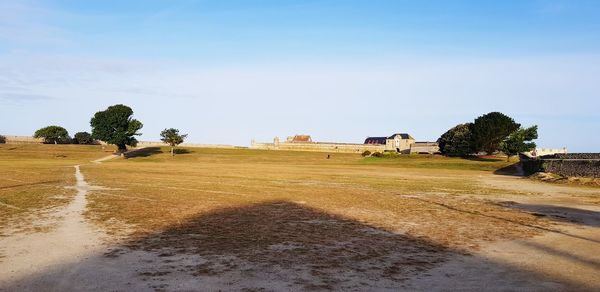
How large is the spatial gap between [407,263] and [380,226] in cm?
565

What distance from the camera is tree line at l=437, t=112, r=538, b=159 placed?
9138 centimetres

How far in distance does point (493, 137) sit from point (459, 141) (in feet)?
29.3

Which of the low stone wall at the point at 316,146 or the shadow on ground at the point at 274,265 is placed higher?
the low stone wall at the point at 316,146

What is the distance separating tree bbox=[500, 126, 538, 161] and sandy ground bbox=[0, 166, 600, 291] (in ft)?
269

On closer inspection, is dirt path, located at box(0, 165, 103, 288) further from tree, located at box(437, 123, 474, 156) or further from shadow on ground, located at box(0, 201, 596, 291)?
tree, located at box(437, 123, 474, 156)

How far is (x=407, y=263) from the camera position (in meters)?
11.2

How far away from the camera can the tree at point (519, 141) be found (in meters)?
89.6

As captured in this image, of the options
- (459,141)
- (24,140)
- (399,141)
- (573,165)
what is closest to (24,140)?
(24,140)

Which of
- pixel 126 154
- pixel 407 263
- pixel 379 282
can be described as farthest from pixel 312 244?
pixel 126 154

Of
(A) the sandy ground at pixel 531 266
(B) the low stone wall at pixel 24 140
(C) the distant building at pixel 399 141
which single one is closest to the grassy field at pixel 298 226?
(A) the sandy ground at pixel 531 266

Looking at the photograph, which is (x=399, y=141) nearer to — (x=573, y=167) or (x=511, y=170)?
(x=511, y=170)

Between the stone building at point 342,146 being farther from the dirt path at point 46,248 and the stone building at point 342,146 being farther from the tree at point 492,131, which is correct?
the dirt path at point 46,248

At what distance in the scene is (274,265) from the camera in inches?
417

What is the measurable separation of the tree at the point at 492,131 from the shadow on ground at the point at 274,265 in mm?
89513
